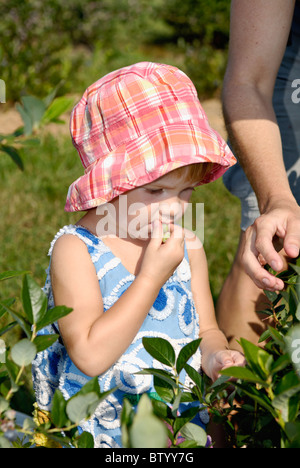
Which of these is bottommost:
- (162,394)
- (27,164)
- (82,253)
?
(27,164)

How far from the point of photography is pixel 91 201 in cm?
184

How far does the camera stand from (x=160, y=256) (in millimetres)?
1784

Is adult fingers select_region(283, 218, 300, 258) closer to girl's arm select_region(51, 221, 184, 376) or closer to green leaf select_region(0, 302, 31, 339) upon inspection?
girl's arm select_region(51, 221, 184, 376)

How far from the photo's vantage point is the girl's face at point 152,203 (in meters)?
1.81

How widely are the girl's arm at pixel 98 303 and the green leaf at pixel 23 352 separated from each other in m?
0.72

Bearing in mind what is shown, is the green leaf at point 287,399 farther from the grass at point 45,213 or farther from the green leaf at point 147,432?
the grass at point 45,213

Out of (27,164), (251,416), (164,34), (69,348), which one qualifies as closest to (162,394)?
(251,416)

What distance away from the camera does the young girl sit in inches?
68.7

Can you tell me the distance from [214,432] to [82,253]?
0.90 m

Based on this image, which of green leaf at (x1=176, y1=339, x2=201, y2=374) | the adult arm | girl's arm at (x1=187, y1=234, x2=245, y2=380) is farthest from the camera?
the adult arm

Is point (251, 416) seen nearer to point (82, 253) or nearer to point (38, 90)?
point (82, 253)

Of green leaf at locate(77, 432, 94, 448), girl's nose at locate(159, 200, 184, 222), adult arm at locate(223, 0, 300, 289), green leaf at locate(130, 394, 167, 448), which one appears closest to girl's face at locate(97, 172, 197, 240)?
girl's nose at locate(159, 200, 184, 222)

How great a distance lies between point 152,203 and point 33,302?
83 centimetres

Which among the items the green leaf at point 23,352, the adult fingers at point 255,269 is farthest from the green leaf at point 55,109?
the adult fingers at point 255,269
